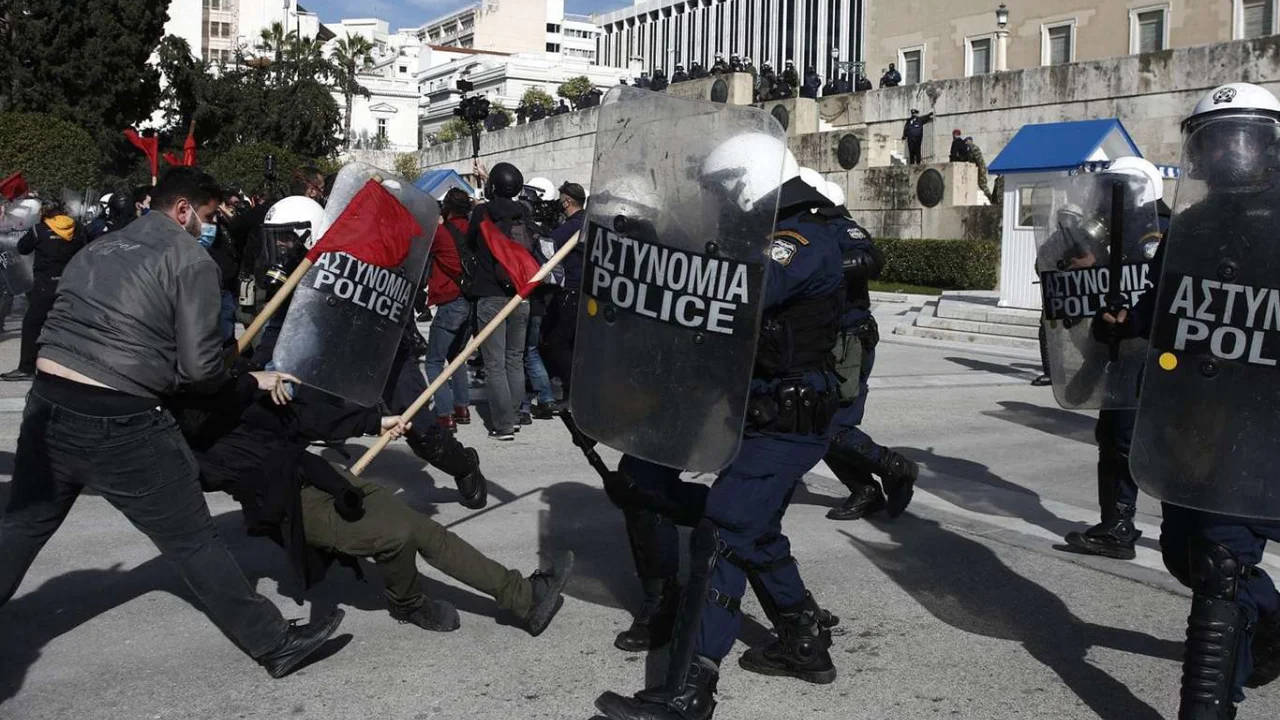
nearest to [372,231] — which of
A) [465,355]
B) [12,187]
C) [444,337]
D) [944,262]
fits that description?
[465,355]

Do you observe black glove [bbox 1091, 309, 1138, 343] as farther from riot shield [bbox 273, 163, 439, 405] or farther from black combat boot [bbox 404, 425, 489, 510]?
black combat boot [bbox 404, 425, 489, 510]

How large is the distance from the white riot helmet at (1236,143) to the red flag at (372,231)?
2991mm

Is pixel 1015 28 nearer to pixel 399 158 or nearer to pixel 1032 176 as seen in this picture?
pixel 1032 176

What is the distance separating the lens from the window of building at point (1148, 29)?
123 feet

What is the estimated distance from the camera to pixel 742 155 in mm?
3629

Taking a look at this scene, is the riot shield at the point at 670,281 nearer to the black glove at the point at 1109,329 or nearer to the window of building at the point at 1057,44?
the black glove at the point at 1109,329

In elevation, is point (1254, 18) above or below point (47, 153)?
above

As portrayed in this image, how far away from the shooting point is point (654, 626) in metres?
4.50

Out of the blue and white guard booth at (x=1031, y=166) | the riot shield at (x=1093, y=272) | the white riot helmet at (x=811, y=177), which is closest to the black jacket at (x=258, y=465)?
the white riot helmet at (x=811, y=177)

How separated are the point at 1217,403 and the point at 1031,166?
15.2m

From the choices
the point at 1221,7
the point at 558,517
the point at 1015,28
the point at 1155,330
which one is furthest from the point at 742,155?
the point at 1015,28

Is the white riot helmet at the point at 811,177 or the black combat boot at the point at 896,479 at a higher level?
the white riot helmet at the point at 811,177

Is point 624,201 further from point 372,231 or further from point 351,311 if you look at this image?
point 351,311

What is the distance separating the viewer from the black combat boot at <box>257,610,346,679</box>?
4.14 metres
